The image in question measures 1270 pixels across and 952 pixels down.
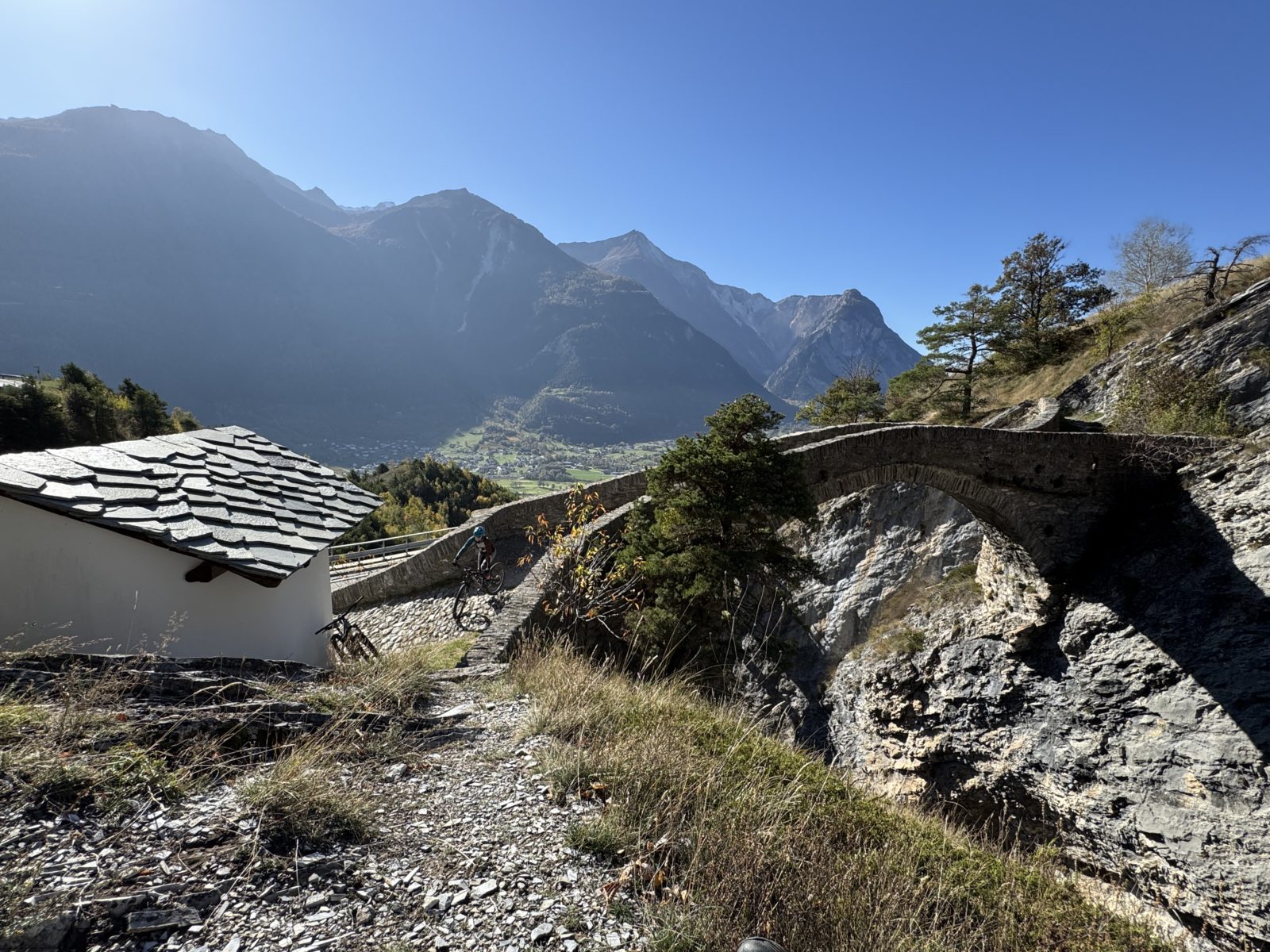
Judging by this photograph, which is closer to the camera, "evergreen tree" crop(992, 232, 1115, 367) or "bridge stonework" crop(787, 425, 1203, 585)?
"bridge stonework" crop(787, 425, 1203, 585)

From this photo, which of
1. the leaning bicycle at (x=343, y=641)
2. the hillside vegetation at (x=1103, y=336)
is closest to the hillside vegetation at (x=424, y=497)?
the leaning bicycle at (x=343, y=641)

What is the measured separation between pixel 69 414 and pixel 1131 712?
103 ft

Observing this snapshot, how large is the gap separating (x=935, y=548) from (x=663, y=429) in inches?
5989

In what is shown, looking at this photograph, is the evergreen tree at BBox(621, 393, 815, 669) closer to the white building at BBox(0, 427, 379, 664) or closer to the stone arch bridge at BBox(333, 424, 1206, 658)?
the stone arch bridge at BBox(333, 424, 1206, 658)

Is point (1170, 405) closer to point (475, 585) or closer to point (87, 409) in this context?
point (475, 585)

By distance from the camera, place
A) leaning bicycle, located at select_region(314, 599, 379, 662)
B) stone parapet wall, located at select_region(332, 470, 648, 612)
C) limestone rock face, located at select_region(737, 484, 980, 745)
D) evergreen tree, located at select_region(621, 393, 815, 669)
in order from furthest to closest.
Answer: limestone rock face, located at select_region(737, 484, 980, 745) < stone parapet wall, located at select_region(332, 470, 648, 612) < evergreen tree, located at select_region(621, 393, 815, 669) < leaning bicycle, located at select_region(314, 599, 379, 662)

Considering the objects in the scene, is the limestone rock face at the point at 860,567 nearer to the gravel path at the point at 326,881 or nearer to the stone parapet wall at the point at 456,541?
the stone parapet wall at the point at 456,541

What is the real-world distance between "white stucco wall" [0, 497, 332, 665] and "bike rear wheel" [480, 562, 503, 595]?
5532 millimetres

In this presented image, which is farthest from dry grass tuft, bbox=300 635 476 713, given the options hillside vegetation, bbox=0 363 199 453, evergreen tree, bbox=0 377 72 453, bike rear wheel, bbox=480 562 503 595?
evergreen tree, bbox=0 377 72 453

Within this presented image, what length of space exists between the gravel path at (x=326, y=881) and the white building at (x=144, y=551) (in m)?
1.94

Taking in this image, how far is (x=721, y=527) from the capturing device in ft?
27.6

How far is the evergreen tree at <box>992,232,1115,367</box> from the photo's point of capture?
21938 mm

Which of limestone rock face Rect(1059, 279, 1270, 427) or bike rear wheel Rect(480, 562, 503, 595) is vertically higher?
limestone rock face Rect(1059, 279, 1270, 427)

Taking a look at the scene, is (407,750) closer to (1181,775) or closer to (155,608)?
(155,608)
